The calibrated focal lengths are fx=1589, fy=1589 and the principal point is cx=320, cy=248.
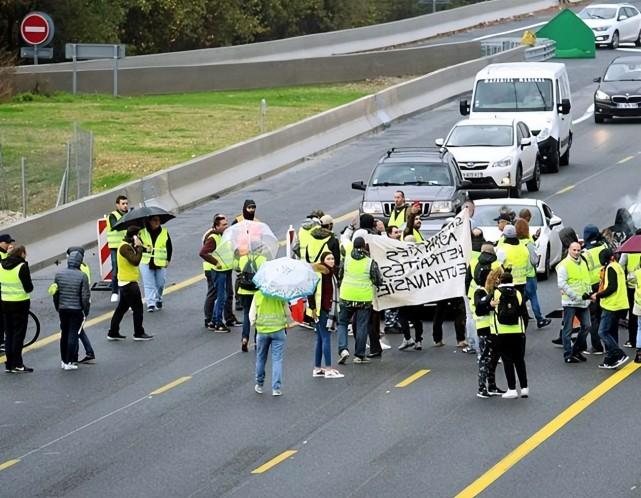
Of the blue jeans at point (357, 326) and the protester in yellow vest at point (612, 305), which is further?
the blue jeans at point (357, 326)

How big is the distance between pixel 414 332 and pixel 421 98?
2399 cm

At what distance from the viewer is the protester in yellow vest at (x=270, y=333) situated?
18.8 m

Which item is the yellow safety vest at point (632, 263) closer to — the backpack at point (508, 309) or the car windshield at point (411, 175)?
the backpack at point (508, 309)

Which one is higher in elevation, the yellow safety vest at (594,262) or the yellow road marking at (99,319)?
the yellow safety vest at (594,262)

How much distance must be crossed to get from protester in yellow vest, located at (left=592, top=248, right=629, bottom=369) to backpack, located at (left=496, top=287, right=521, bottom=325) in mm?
2155

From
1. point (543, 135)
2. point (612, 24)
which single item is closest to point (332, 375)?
point (543, 135)

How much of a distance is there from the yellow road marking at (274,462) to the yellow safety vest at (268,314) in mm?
2719

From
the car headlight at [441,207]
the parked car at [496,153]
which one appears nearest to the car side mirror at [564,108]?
the parked car at [496,153]

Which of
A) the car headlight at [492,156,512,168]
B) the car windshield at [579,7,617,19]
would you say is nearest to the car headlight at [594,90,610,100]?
the car headlight at [492,156,512,168]

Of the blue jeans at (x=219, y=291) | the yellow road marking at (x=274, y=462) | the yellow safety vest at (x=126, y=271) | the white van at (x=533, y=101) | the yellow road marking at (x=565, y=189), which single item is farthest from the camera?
the white van at (x=533, y=101)

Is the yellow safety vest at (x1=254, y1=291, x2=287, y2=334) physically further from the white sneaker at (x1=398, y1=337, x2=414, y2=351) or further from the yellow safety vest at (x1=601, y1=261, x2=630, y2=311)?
the yellow safety vest at (x1=601, y1=261, x2=630, y2=311)

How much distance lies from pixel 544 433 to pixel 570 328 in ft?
11.8

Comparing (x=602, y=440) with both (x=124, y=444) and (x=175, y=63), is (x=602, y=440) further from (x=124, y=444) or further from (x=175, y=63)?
(x=175, y=63)

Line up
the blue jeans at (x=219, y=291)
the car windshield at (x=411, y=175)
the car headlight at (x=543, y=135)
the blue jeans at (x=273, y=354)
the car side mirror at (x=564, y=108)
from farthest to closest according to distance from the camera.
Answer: the car side mirror at (x=564, y=108) < the car headlight at (x=543, y=135) < the car windshield at (x=411, y=175) < the blue jeans at (x=219, y=291) < the blue jeans at (x=273, y=354)
